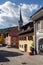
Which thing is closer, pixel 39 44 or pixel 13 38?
pixel 39 44

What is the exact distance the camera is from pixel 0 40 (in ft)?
303

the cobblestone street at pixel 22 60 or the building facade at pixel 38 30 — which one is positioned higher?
the building facade at pixel 38 30

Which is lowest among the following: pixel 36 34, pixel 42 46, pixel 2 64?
pixel 2 64

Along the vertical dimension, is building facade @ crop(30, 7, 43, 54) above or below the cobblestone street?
above

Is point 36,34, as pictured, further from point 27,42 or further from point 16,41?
point 16,41

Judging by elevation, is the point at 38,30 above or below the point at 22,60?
above

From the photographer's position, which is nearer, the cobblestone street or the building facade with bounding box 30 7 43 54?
the cobblestone street

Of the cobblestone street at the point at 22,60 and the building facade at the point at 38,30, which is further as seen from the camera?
the building facade at the point at 38,30

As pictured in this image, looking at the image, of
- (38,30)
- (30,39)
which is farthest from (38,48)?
(30,39)

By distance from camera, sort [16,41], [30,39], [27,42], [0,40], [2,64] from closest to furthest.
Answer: [2,64] < [30,39] < [27,42] < [16,41] < [0,40]

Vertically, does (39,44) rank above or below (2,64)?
above

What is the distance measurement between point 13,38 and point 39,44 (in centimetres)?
4370

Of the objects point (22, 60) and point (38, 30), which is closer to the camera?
point (22, 60)

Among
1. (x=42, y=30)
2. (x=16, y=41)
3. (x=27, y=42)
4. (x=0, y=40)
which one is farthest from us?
(x=0, y=40)
